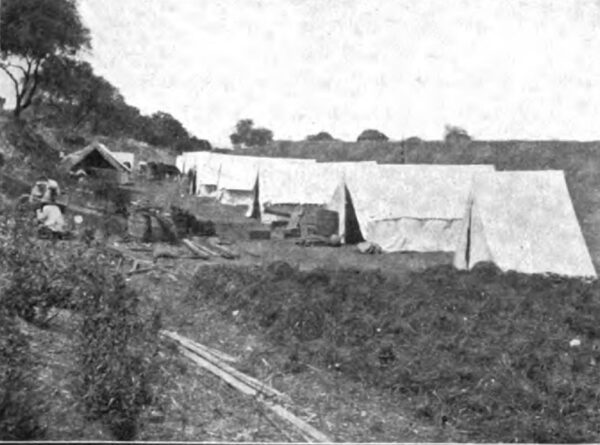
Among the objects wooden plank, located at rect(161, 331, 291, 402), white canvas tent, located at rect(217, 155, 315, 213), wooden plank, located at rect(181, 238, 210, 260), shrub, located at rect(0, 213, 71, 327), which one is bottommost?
wooden plank, located at rect(161, 331, 291, 402)

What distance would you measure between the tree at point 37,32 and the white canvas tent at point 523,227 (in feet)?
37.2

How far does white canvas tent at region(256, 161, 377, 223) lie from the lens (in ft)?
82.2

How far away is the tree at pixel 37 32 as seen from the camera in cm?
1977

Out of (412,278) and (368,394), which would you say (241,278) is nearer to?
(412,278)

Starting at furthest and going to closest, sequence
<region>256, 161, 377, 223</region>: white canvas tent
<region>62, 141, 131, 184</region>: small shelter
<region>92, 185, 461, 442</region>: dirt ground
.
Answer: <region>256, 161, 377, 223</region>: white canvas tent → <region>62, 141, 131, 184</region>: small shelter → <region>92, 185, 461, 442</region>: dirt ground

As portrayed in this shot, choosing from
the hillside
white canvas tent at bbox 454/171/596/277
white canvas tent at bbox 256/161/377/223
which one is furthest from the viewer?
the hillside

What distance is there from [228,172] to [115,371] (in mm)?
26359

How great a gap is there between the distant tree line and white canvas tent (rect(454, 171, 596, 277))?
752cm

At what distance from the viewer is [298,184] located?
2539 cm

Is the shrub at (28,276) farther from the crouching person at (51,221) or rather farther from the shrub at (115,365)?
the crouching person at (51,221)

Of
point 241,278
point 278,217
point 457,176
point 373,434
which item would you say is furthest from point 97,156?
point 373,434

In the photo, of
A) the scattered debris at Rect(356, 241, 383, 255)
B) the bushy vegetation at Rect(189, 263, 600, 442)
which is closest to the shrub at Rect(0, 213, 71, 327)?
the bushy vegetation at Rect(189, 263, 600, 442)

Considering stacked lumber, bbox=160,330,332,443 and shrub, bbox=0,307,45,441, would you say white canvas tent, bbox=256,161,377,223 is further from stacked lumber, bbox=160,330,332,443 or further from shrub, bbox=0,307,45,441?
shrub, bbox=0,307,45,441

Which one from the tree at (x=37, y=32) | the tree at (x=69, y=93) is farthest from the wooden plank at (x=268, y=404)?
the tree at (x=69, y=93)
